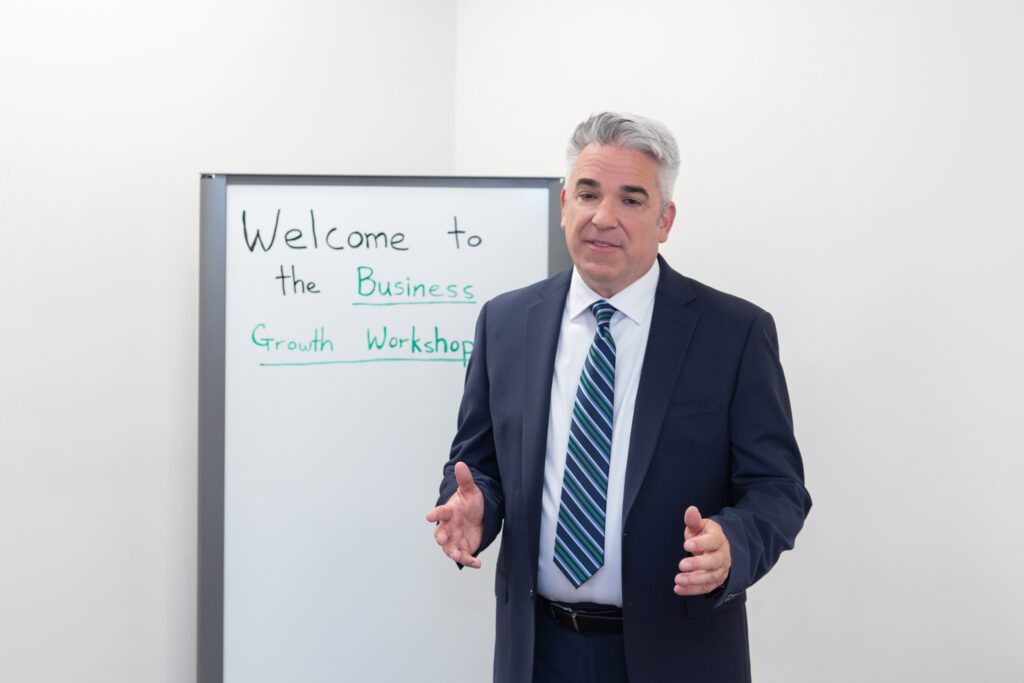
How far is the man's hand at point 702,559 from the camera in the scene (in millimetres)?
1184

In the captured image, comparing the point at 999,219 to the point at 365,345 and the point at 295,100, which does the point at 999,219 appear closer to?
the point at 365,345

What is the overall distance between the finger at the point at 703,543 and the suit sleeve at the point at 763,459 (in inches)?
3.3

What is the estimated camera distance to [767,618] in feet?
6.64

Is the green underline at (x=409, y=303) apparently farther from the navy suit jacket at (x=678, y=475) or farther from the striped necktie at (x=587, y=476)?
the striped necktie at (x=587, y=476)

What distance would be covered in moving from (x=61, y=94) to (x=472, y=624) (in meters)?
1.56

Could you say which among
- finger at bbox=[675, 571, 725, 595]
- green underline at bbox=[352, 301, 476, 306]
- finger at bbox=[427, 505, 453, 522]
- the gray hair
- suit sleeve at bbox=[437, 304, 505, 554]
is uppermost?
the gray hair

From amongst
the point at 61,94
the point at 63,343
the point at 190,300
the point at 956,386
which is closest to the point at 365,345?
the point at 190,300

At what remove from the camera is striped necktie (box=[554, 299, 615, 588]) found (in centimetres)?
141

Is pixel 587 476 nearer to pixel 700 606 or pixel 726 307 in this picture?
pixel 700 606

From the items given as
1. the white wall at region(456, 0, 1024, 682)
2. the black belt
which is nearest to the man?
the black belt

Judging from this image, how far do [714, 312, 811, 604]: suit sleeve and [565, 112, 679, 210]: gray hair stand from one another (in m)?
0.30

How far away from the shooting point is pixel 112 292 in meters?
2.08

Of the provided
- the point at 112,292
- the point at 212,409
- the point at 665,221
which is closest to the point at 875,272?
the point at 665,221

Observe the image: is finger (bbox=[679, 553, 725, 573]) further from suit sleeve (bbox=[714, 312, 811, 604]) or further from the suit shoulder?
the suit shoulder
